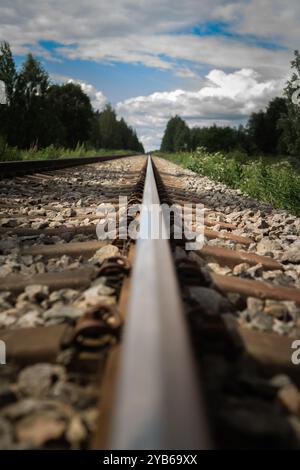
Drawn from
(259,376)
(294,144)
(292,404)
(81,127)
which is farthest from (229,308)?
(81,127)

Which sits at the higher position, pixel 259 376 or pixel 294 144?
pixel 294 144

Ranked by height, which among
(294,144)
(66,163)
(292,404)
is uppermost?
(294,144)

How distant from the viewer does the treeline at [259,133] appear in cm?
4094

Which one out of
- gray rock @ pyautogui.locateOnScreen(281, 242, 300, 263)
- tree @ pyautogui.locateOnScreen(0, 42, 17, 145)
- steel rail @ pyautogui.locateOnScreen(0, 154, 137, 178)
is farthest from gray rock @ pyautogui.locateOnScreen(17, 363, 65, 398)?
tree @ pyautogui.locateOnScreen(0, 42, 17, 145)

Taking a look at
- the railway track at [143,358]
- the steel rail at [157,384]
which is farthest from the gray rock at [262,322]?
the steel rail at [157,384]

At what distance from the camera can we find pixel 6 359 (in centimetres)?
115

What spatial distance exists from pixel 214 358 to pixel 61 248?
4.71 feet

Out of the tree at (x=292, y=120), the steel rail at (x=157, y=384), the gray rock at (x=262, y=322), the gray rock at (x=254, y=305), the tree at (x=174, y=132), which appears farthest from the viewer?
the tree at (x=174, y=132)

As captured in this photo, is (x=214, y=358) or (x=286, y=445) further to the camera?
(x=214, y=358)

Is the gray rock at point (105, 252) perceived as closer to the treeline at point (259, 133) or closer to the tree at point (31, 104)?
the tree at point (31, 104)

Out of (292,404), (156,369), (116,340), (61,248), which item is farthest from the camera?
(61,248)

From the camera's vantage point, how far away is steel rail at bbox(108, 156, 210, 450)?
0.62m

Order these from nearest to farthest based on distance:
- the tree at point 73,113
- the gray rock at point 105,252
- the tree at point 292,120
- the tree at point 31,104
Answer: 1. the gray rock at point 105,252
2. the tree at point 31,104
3. the tree at point 292,120
4. the tree at point 73,113
